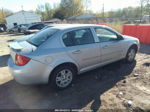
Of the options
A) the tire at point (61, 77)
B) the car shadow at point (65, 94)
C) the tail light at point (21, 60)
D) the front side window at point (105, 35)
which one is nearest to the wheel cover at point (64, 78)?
the tire at point (61, 77)

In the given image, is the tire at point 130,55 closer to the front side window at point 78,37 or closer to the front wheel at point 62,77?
the front side window at point 78,37

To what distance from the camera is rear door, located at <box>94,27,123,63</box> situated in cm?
454

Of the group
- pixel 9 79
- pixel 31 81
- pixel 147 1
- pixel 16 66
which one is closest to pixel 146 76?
pixel 31 81

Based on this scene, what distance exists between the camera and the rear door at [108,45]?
4543 mm

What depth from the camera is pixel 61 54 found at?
12.0 ft

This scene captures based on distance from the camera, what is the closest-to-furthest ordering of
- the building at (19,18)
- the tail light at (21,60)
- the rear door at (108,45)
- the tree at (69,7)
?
the tail light at (21,60)
the rear door at (108,45)
the building at (19,18)
the tree at (69,7)

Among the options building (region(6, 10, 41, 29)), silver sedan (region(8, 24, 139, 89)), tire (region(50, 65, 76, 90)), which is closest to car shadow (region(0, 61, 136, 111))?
tire (region(50, 65, 76, 90))

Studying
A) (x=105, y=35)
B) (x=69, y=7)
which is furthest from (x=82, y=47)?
(x=69, y=7)

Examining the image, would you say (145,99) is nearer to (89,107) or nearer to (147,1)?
(89,107)

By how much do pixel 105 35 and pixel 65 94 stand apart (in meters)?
2.34

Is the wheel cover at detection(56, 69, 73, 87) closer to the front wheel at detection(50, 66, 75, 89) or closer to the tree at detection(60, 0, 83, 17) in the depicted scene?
the front wheel at detection(50, 66, 75, 89)

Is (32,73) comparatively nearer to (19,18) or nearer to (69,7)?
(19,18)

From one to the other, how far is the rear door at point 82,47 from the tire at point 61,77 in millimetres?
320

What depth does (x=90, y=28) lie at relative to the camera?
4359 millimetres
